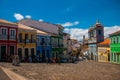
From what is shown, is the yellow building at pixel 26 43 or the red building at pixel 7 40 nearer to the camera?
the red building at pixel 7 40

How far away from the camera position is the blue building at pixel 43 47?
139ft

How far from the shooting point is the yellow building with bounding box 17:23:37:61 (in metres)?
36.8

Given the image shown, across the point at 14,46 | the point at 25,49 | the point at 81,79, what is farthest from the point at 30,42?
the point at 81,79

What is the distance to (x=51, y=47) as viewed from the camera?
156ft

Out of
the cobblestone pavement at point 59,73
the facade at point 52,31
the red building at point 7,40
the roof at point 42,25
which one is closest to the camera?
the cobblestone pavement at point 59,73

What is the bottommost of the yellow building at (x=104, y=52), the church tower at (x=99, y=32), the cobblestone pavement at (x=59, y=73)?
the cobblestone pavement at (x=59, y=73)

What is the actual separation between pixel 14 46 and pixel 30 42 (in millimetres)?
4583

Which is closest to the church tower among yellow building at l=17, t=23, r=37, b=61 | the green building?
the green building

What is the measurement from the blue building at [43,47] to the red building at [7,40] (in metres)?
7.57

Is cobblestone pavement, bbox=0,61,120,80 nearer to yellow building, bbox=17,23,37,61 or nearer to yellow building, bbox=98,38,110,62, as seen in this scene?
yellow building, bbox=17,23,37,61

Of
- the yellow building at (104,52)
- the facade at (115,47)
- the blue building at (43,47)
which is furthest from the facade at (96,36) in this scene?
the blue building at (43,47)

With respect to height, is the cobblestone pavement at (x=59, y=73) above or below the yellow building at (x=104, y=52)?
below

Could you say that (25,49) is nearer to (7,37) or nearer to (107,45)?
(7,37)

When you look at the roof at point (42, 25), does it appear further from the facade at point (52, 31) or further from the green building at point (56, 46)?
the green building at point (56, 46)
